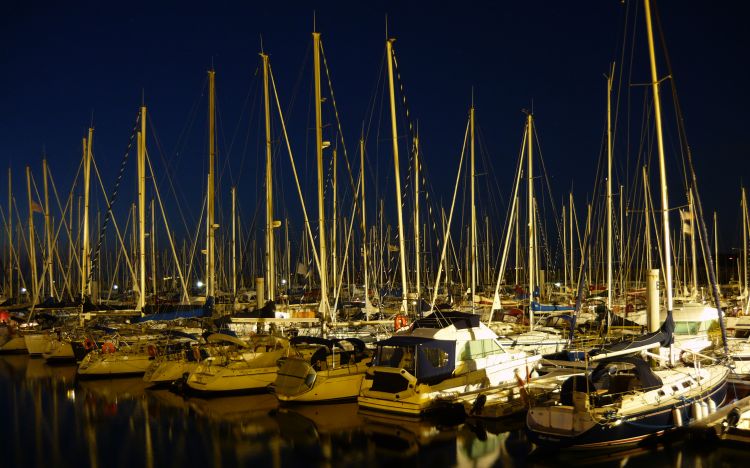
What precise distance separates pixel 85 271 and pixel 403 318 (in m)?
23.8

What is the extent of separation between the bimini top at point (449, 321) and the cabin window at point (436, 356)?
4.74 feet

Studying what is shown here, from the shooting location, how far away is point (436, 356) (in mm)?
21578

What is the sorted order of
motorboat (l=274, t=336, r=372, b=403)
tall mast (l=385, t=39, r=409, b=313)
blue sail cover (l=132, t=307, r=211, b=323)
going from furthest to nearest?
1. blue sail cover (l=132, t=307, r=211, b=323)
2. tall mast (l=385, t=39, r=409, b=313)
3. motorboat (l=274, t=336, r=372, b=403)

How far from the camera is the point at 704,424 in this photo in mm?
17156

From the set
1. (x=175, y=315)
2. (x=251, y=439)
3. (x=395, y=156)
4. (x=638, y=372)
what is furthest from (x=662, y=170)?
(x=175, y=315)

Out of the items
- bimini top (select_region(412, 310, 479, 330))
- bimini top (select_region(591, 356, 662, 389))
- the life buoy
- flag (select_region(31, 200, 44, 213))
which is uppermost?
flag (select_region(31, 200, 44, 213))

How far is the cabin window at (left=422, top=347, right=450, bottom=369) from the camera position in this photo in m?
21.4

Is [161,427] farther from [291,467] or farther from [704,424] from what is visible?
[704,424]

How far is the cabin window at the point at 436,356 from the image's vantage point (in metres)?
21.4

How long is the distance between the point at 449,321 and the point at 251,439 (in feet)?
26.1

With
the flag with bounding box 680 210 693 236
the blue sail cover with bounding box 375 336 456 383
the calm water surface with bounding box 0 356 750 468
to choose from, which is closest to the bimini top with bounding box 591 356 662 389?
the calm water surface with bounding box 0 356 750 468

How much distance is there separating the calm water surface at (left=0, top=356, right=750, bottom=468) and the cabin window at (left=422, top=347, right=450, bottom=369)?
2.09 metres

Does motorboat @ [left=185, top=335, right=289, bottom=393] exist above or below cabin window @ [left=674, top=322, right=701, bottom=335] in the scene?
below

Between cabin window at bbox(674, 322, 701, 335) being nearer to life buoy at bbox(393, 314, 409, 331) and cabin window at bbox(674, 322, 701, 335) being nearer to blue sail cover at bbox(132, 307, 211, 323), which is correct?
life buoy at bbox(393, 314, 409, 331)
